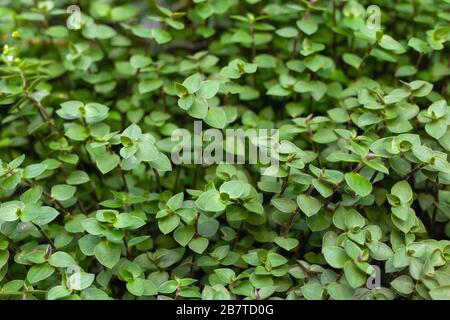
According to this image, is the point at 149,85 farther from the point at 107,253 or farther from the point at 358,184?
the point at 358,184

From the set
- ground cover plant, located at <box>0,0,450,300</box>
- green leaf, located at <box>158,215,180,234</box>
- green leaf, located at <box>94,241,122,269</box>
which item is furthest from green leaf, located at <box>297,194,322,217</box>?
green leaf, located at <box>94,241,122,269</box>

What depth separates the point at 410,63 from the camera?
5.62 ft

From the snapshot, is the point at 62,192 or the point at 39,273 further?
the point at 62,192

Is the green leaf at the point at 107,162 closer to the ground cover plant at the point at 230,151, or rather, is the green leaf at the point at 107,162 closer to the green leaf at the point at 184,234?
the ground cover plant at the point at 230,151

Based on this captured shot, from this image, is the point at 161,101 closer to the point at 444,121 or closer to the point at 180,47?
the point at 180,47

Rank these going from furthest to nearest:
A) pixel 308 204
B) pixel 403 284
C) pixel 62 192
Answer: pixel 62 192 → pixel 308 204 → pixel 403 284

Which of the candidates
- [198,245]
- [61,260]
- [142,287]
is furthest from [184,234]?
[61,260]

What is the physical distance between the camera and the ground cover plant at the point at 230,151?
123 centimetres

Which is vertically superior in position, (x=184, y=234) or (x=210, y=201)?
(x=210, y=201)

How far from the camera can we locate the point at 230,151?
1.41 m

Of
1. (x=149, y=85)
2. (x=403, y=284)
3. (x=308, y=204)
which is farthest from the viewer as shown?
(x=149, y=85)

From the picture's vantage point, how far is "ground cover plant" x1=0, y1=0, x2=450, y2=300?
1232mm

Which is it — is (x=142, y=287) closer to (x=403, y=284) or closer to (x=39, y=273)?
(x=39, y=273)

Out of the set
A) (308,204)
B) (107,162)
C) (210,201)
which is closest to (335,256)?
(308,204)
